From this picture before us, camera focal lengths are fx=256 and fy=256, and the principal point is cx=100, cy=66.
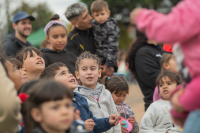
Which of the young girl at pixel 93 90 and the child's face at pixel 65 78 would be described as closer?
the child's face at pixel 65 78

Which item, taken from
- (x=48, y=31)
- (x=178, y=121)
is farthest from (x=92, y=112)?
(x=48, y=31)

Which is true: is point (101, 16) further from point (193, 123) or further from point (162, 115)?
point (193, 123)

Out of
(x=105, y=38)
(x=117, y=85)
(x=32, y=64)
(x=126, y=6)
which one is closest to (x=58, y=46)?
(x=32, y=64)

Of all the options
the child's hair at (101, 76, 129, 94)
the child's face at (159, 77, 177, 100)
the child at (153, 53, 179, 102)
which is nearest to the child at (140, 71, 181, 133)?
the child's face at (159, 77, 177, 100)

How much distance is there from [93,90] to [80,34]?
1.70 metres

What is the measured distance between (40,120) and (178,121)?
1.14 m

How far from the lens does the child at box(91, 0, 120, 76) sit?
15.9 feet

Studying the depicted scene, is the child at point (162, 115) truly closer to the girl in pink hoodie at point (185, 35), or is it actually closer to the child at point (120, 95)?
the child at point (120, 95)

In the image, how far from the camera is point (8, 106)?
190 cm

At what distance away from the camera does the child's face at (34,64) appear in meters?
3.53

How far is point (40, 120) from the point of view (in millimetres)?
1954

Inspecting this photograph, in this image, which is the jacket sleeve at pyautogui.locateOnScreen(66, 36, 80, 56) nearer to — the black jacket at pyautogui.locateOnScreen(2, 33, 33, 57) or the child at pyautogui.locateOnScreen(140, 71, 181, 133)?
the black jacket at pyautogui.locateOnScreen(2, 33, 33, 57)

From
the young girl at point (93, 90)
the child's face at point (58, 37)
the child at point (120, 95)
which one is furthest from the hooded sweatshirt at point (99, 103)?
the child's face at point (58, 37)

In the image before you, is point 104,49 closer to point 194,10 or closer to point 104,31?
point 104,31
